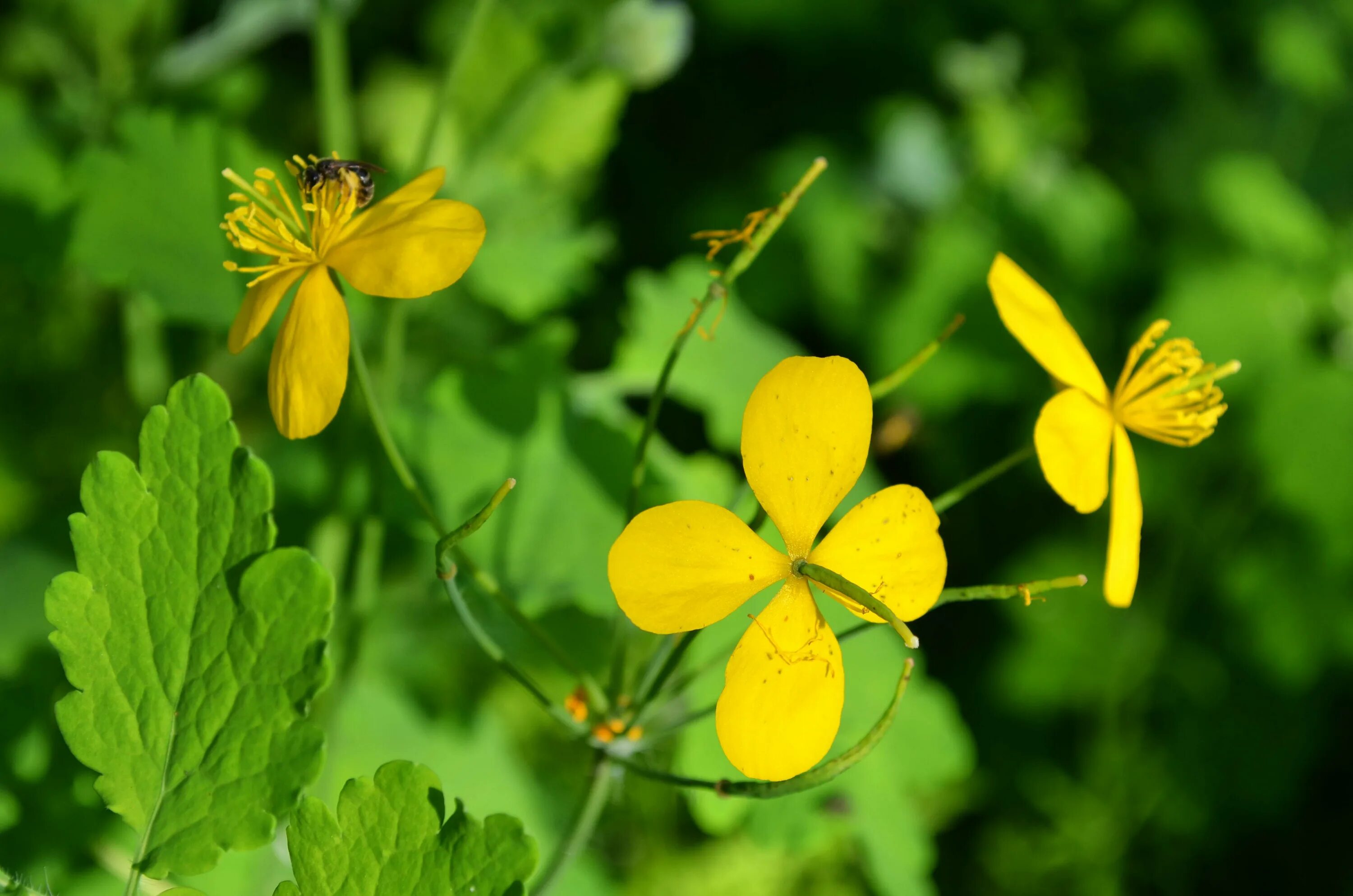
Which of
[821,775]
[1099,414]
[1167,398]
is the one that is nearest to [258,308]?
[821,775]

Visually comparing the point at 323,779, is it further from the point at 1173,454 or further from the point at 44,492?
the point at 1173,454

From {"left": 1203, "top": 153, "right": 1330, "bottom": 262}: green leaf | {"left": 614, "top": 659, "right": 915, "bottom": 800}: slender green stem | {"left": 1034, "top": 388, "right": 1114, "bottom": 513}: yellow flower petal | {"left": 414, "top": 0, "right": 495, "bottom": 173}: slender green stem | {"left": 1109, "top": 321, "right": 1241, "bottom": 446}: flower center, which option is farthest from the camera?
{"left": 1203, "top": 153, "right": 1330, "bottom": 262}: green leaf

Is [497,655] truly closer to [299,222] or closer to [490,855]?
[490,855]

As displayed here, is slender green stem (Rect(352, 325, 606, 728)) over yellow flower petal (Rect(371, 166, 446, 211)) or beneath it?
beneath

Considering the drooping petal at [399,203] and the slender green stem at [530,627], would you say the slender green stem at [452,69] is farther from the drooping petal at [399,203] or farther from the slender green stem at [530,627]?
the slender green stem at [530,627]

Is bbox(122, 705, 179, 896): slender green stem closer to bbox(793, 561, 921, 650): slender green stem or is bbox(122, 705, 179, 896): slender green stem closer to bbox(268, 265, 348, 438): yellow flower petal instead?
bbox(268, 265, 348, 438): yellow flower petal

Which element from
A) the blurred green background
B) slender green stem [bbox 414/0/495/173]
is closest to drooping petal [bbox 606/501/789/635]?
the blurred green background

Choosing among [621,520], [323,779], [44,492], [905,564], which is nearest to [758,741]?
[905,564]

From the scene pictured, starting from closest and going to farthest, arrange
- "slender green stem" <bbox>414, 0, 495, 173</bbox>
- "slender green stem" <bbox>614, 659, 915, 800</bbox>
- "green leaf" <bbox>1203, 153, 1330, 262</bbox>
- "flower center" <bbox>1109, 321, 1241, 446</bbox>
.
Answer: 1. "slender green stem" <bbox>614, 659, 915, 800</bbox>
2. "flower center" <bbox>1109, 321, 1241, 446</bbox>
3. "slender green stem" <bbox>414, 0, 495, 173</bbox>
4. "green leaf" <bbox>1203, 153, 1330, 262</bbox>
